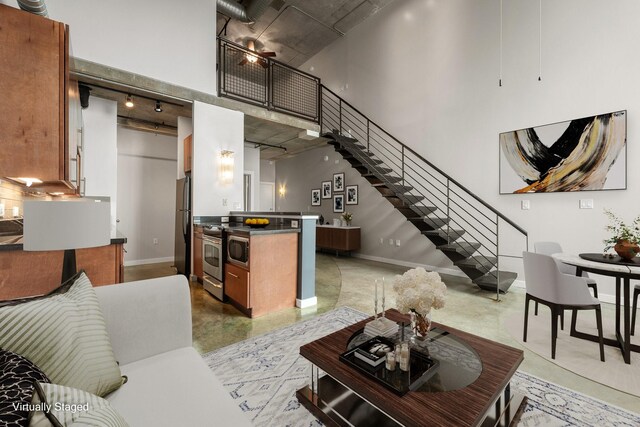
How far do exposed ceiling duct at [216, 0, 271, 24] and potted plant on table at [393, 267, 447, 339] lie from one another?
236 inches

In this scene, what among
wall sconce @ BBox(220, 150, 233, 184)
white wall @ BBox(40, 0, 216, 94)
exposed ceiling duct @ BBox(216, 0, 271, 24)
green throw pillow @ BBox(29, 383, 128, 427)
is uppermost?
exposed ceiling duct @ BBox(216, 0, 271, 24)

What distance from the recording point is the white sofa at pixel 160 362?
975 millimetres

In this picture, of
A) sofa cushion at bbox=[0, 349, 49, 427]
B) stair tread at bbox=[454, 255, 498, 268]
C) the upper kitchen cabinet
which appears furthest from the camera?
stair tread at bbox=[454, 255, 498, 268]

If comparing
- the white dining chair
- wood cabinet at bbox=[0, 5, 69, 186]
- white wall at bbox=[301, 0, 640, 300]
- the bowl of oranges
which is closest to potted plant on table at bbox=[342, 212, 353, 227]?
white wall at bbox=[301, 0, 640, 300]

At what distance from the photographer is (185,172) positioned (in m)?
4.90

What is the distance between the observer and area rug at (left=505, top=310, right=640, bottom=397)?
6.43 ft

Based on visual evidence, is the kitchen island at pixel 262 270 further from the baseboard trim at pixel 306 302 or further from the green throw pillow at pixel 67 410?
the green throw pillow at pixel 67 410

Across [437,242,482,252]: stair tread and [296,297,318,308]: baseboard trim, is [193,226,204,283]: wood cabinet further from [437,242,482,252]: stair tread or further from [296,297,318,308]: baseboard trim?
[437,242,482,252]: stair tread

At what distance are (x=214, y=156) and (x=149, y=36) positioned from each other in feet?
6.24

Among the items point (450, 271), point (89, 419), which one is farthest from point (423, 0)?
point (89, 419)

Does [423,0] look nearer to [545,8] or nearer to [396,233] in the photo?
[545,8]

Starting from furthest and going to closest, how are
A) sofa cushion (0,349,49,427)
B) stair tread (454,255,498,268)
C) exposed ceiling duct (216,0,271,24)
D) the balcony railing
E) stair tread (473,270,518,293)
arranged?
the balcony railing → exposed ceiling duct (216,0,271,24) → stair tread (454,255,498,268) → stair tread (473,270,518,293) → sofa cushion (0,349,49,427)

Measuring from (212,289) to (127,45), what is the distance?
11.9 ft

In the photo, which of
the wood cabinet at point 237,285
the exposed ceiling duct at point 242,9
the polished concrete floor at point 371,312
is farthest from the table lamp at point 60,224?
the exposed ceiling duct at point 242,9
